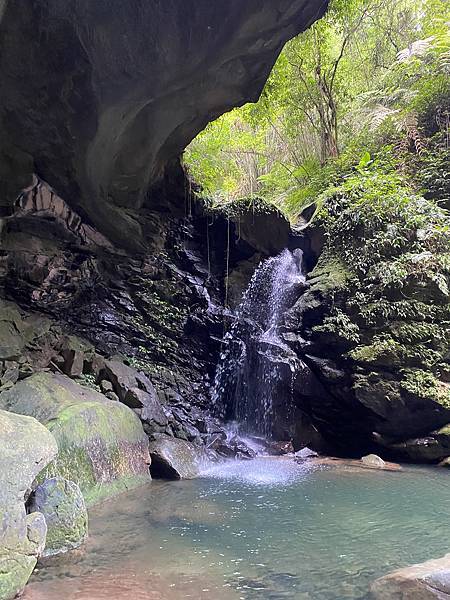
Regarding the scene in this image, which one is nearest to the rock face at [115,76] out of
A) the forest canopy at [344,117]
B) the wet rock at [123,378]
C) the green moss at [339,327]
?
the wet rock at [123,378]

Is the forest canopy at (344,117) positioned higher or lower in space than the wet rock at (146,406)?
higher

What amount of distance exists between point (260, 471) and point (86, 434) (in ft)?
10.0

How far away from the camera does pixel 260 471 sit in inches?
279

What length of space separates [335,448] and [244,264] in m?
4.98

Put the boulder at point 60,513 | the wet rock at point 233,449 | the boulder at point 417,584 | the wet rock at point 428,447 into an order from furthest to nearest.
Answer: the wet rock at point 233,449, the wet rock at point 428,447, the boulder at point 60,513, the boulder at point 417,584

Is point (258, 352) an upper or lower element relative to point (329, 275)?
lower

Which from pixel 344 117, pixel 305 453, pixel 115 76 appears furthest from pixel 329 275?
pixel 344 117

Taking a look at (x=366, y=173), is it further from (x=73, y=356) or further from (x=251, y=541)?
(x=251, y=541)

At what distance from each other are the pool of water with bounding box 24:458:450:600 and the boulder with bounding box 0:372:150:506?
0.28m

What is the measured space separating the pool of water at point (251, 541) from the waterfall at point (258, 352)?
341cm

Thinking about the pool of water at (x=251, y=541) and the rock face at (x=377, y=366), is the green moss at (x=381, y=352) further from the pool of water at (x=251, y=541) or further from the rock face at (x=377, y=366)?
the pool of water at (x=251, y=541)

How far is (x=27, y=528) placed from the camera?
9.98ft

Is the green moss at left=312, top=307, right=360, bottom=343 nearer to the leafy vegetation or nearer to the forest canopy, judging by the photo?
the leafy vegetation

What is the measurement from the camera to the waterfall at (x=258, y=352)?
379 inches
